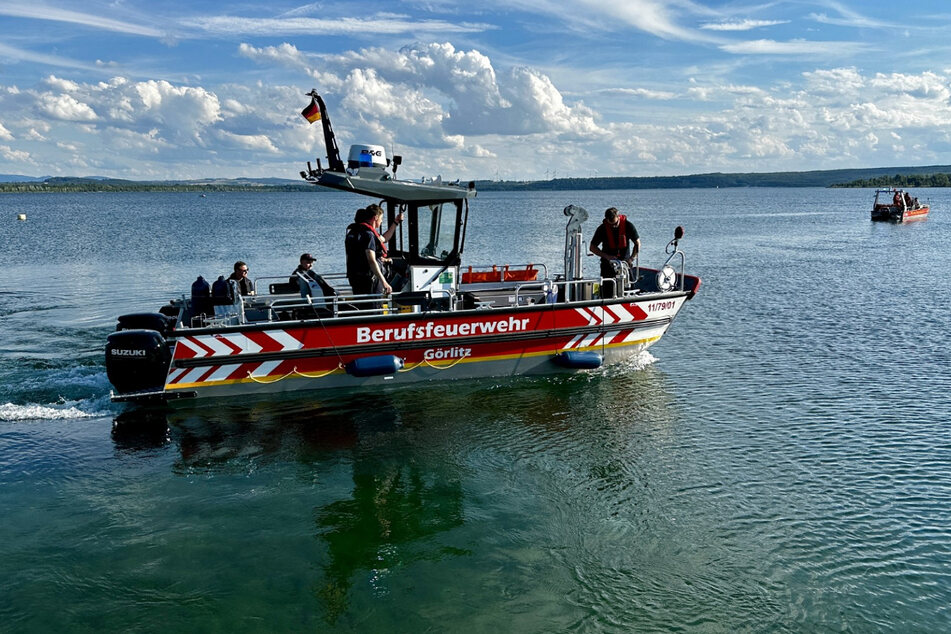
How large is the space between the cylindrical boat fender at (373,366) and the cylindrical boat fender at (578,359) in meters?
2.66

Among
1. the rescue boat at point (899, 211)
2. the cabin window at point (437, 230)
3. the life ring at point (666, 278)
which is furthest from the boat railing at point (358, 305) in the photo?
the rescue boat at point (899, 211)

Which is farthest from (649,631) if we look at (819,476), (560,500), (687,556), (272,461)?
(272,461)

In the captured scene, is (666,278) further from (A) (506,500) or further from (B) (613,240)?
(A) (506,500)

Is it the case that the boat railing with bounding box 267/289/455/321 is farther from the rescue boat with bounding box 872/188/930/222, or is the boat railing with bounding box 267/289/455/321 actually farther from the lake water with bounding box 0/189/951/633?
the rescue boat with bounding box 872/188/930/222

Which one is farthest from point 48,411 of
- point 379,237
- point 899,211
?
point 899,211

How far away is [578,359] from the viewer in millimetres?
11242

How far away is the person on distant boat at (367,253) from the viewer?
403 inches

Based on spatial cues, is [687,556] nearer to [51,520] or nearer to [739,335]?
[51,520]

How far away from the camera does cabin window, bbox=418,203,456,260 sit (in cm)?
1139

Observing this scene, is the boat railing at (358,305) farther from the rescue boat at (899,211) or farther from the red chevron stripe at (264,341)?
the rescue boat at (899,211)

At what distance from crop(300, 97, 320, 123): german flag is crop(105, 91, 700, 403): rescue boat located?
7 centimetres

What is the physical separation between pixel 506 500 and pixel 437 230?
540 cm

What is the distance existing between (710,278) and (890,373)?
40.9ft

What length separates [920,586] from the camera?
5.73 meters
